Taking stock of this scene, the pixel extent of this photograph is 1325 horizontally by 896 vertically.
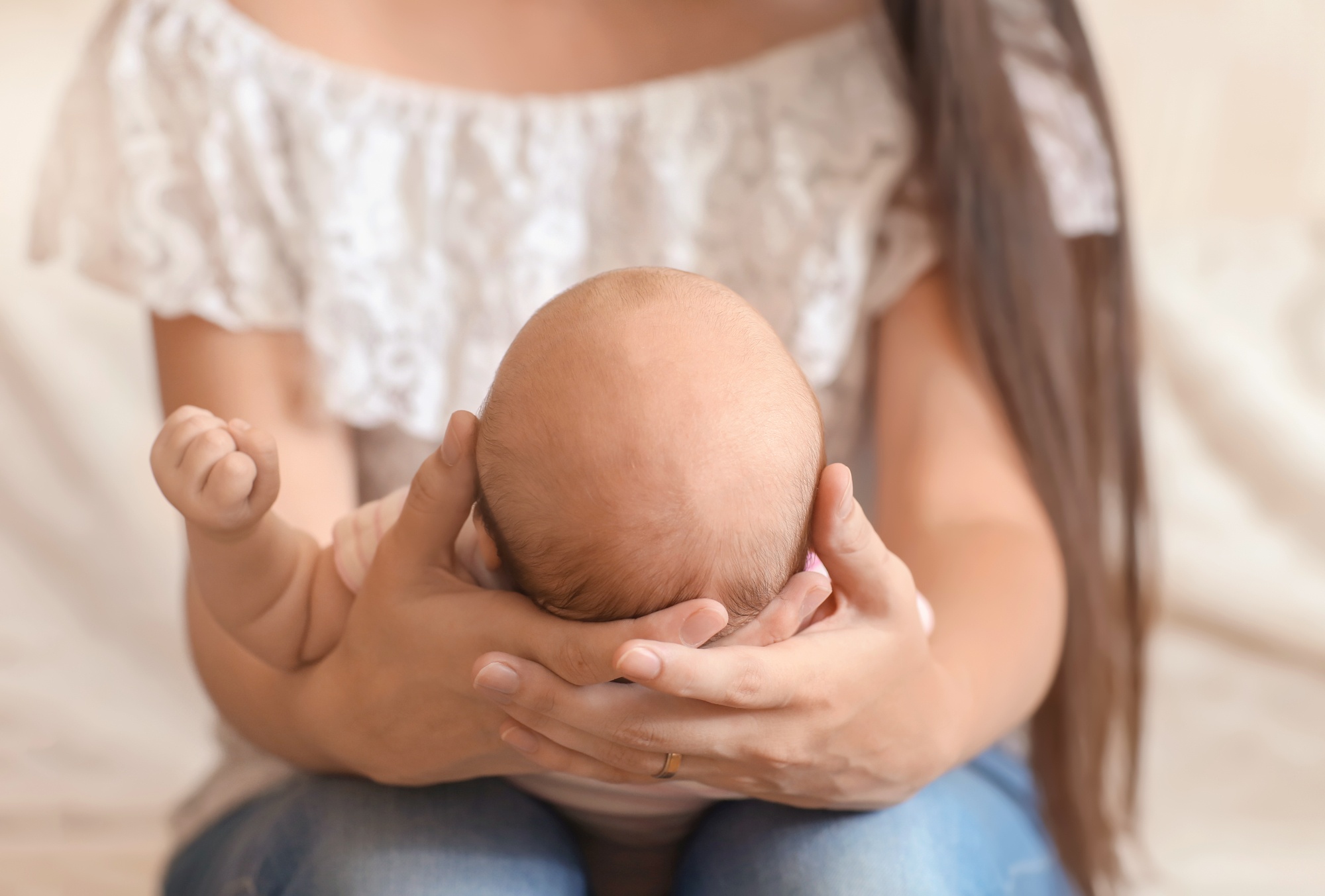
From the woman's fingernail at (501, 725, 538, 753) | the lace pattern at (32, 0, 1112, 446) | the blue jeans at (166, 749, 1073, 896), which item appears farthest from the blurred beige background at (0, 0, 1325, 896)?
the woman's fingernail at (501, 725, 538, 753)

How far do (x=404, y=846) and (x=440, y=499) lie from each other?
0.24m

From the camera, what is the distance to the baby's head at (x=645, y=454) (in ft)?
1.70

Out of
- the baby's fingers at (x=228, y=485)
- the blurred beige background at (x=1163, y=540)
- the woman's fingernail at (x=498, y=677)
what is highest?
the baby's fingers at (x=228, y=485)

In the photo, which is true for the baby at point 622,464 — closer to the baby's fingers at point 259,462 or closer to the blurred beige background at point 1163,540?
the baby's fingers at point 259,462

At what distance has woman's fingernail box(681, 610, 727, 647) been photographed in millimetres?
500

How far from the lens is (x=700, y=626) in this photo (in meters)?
0.50

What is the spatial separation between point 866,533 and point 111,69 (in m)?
0.70

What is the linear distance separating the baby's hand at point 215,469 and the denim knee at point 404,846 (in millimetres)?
230

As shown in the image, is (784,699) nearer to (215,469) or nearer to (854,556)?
(854,556)

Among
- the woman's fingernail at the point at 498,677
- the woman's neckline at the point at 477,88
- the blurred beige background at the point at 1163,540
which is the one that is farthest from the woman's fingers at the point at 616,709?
the blurred beige background at the point at 1163,540

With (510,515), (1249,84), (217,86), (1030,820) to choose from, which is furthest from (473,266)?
(1249,84)

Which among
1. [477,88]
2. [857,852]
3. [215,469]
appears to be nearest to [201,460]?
[215,469]

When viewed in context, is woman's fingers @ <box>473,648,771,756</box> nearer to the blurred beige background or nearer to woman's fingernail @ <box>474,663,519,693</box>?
woman's fingernail @ <box>474,663,519,693</box>

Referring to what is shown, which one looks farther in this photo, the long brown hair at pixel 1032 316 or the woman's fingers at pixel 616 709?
the long brown hair at pixel 1032 316
